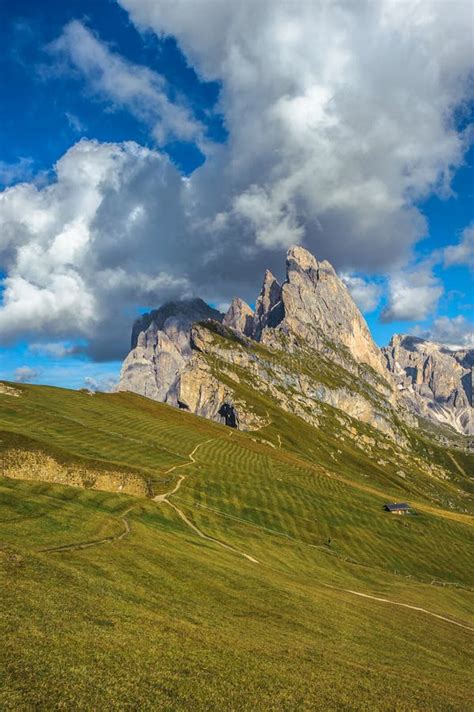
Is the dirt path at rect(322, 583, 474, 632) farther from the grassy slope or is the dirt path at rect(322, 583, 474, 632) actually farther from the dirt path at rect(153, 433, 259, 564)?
the dirt path at rect(153, 433, 259, 564)

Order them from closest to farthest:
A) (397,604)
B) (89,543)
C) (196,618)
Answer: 1. (196,618)
2. (89,543)
3. (397,604)

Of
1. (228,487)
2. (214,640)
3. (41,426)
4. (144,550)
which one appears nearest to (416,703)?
(214,640)

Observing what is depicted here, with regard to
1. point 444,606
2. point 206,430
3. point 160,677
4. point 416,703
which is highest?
point 206,430

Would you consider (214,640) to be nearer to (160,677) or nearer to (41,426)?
(160,677)

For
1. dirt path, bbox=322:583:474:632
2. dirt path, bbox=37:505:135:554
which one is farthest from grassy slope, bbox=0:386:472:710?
dirt path, bbox=322:583:474:632

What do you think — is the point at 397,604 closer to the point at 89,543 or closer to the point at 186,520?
A: the point at 186,520

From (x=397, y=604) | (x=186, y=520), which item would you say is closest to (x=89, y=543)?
(x=186, y=520)

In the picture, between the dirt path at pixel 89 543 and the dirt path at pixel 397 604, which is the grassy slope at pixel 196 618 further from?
the dirt path at pixel 397 604

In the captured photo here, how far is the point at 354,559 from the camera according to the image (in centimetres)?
7212

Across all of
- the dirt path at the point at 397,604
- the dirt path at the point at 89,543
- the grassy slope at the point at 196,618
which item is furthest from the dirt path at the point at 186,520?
the dirt path at the point at 89,543

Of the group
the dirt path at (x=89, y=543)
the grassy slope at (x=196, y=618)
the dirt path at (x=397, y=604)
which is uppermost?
the dirt path at (x=89, y=543)

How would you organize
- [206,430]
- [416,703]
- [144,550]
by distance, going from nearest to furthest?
[416,703], [144,550], [206,430]

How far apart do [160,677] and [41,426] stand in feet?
292

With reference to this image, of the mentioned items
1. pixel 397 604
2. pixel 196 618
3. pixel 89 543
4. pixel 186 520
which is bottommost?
pixel 397 604
